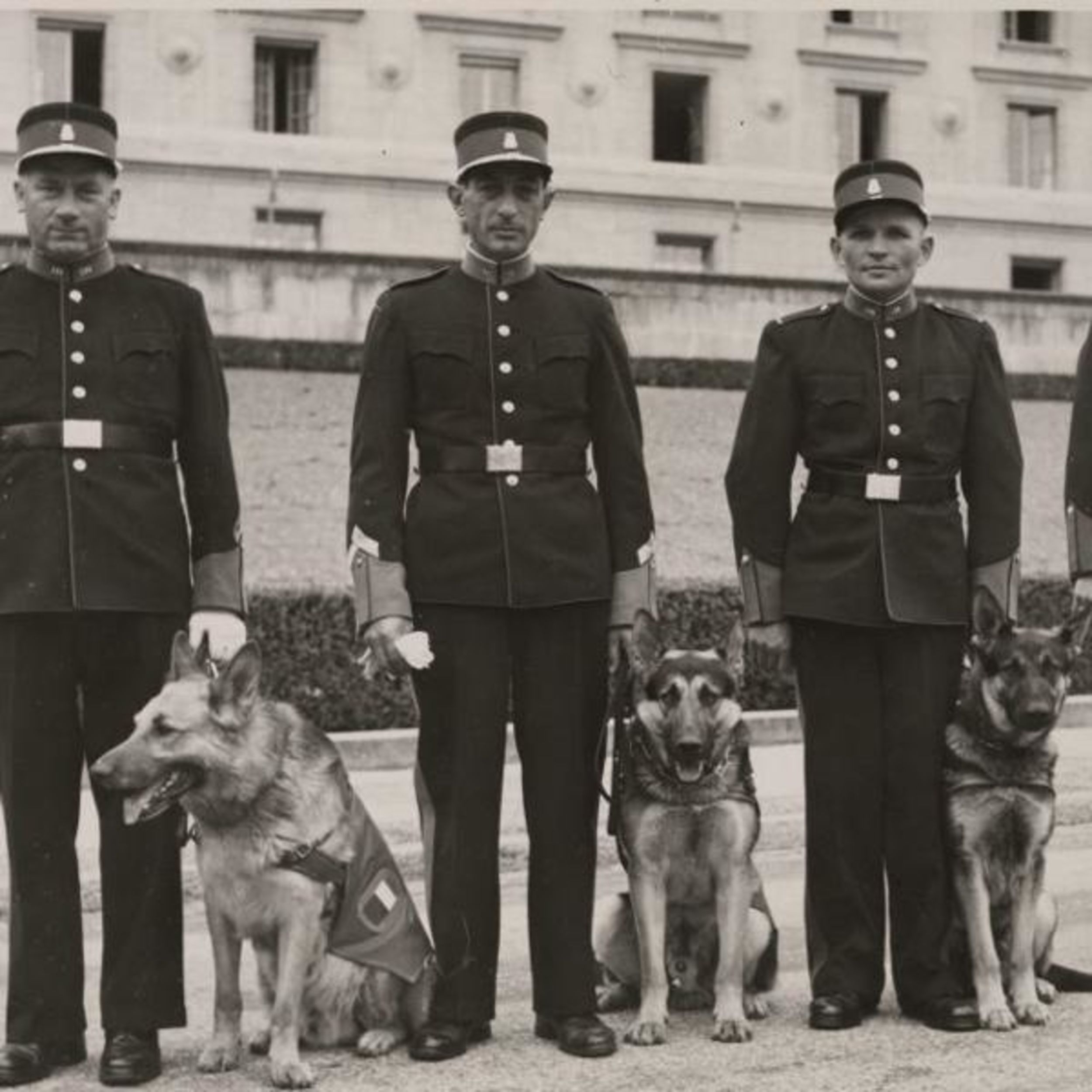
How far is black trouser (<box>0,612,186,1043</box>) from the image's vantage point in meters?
5.50

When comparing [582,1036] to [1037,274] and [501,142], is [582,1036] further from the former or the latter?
[1037,274]

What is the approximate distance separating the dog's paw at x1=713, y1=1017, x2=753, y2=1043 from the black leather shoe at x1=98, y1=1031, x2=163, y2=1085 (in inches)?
63.5

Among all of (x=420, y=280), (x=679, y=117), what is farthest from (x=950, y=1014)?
(x=679, y=117)

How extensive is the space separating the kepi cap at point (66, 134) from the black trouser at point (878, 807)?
2.57 meters

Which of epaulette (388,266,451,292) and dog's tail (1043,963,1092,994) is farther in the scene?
dog's tail (1043,963,1092,994)

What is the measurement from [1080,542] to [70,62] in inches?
1149

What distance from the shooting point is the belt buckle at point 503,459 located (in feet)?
19.2

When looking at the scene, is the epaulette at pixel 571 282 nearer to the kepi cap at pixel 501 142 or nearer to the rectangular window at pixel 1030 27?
the kepi cap at pixel 501 142

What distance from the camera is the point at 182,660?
5480 millimetres

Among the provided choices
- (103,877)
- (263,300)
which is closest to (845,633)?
(103,877)

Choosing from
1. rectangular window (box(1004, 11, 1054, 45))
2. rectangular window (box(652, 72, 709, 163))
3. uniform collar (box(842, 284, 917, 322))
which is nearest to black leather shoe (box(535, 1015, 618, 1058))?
uniform collar (box(842, 284, 917, 322))

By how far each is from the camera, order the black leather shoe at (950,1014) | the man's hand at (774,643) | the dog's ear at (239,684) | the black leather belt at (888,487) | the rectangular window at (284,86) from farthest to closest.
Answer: the rectangular window at (284,86) < the man's hand at (774,643) < the black leather belt at (888,487) < the black leather shoe at (950,1014) < the dog's ear at (239,684)

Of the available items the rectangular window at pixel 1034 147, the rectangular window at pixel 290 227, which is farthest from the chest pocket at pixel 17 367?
the rectangular window at pixel 1034 147

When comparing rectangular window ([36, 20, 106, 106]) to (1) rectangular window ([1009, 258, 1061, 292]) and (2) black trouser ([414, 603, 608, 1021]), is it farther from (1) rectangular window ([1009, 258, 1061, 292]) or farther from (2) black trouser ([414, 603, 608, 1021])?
(2) black trouser ([414, 603, 608, 1021])
